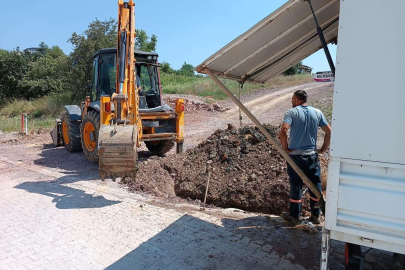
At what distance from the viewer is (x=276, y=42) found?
3.84 meters

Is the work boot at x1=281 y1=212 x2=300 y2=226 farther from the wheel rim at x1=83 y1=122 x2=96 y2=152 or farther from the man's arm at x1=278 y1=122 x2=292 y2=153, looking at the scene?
the wheel rim at x1=83 y1=122 x2=96 y2=152

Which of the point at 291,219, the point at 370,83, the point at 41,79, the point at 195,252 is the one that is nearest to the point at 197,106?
the point at 291,219

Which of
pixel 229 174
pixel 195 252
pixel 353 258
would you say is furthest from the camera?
pixel 229 174

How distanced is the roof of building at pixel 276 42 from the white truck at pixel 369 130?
105 cm

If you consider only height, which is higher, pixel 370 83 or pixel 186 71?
pixel 186 71

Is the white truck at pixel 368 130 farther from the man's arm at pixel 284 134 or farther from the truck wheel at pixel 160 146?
the truck wheel at pixel 160 146

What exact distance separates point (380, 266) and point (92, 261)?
10.4 feet

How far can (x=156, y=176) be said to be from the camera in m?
6.68

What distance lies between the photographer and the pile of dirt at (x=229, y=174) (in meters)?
5.61

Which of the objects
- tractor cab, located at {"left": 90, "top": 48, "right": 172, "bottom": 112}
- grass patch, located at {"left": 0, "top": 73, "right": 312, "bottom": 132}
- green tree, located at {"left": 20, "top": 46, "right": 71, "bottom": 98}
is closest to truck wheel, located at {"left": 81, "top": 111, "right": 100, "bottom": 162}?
tractor cab, located at {"left": 90, "top": 48, "right": 172, "bottom": 112}

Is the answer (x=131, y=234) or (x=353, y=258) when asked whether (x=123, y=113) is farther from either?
(x=353, y=258)

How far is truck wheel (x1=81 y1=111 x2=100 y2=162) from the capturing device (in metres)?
6.99

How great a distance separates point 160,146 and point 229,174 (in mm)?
2851

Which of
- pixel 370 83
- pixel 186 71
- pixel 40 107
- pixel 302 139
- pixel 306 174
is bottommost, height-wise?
pixel 306 174
